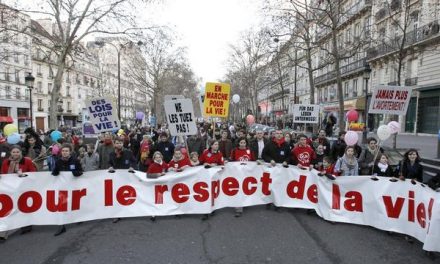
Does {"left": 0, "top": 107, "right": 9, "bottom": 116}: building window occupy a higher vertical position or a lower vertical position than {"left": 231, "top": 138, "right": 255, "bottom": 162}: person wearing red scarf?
higher

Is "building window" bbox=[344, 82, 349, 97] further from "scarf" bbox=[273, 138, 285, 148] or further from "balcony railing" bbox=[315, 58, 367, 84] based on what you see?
"scarf" bbox=[273, 138, 285, 148]

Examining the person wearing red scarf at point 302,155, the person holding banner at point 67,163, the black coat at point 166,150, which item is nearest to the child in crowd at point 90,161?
the black coat at point 166,150

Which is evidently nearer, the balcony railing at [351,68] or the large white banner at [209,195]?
the large white banner at [209,195]

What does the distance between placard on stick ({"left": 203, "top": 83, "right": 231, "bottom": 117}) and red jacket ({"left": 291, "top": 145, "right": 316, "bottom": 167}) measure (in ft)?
9.11

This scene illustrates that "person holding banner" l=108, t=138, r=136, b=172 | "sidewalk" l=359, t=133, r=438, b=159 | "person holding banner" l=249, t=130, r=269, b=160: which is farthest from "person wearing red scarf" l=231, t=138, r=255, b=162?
"sidewalk" l=359, t=133, r=438, b=159

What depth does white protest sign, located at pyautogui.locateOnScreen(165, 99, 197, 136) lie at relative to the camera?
7.70 m

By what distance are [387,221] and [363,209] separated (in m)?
0.42

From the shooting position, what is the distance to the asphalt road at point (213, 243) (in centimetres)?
440

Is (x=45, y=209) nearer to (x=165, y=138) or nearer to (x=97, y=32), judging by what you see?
(x=165, y=138)

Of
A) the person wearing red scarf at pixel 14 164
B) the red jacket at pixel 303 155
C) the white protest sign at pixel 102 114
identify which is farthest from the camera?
the white protest sign at pixel 102 114

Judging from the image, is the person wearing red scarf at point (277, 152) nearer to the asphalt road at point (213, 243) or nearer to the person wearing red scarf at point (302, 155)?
the person wearing red scarf at point (302, 155)

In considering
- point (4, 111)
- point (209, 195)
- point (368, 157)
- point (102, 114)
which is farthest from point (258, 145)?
point (4, 111)

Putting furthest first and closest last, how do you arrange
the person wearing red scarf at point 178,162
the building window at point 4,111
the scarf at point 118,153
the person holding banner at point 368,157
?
the building window at point 4,111 < the person holding banner at point 368,157 < the scarf at point 118,153 < the person wearing red scarf at point 178,162

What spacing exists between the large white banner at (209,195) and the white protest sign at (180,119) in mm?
1723
